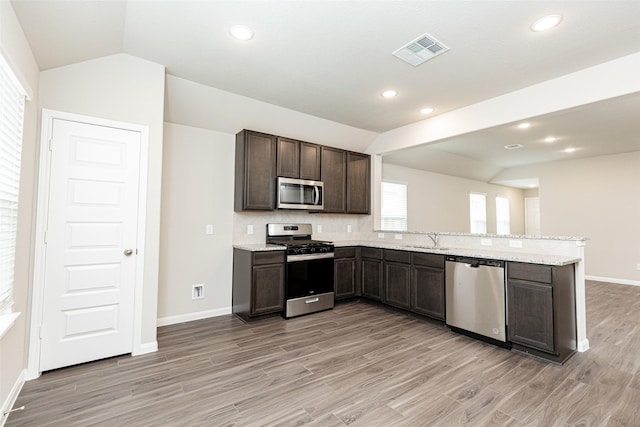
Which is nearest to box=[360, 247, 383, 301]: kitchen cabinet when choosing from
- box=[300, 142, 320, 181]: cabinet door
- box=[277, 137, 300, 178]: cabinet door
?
box=[300, 142, 320, 181]: cabinet door

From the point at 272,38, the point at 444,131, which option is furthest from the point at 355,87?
the point at 444,131

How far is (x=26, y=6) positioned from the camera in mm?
1853

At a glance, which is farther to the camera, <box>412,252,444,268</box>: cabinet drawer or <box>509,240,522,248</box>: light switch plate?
<box>412,252,444,268</box>: cabinet drawer

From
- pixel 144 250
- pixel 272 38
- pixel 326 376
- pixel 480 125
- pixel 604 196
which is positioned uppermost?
pixel 272 38

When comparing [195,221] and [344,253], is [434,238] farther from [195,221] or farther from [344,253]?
[195,221]

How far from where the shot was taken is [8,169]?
6.23ft

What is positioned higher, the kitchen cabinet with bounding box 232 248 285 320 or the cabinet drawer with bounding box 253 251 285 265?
the cabinet drawer with bounding box 253 251 285 265

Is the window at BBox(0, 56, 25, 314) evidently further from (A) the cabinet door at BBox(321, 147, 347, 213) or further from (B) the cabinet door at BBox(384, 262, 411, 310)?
(B) the cabinet door at BBox(384, 262, 411, 310)

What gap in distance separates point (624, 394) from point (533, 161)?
6.71 meters

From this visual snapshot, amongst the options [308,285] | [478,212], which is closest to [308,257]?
[308,285]

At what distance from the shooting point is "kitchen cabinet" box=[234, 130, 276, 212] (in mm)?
3891

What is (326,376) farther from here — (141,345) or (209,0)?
(209,0)

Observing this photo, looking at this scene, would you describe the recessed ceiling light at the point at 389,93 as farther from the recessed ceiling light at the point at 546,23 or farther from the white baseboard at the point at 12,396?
the white baseboard at the point at 12,396

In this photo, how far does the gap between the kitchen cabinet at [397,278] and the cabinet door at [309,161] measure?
5.21 feet
